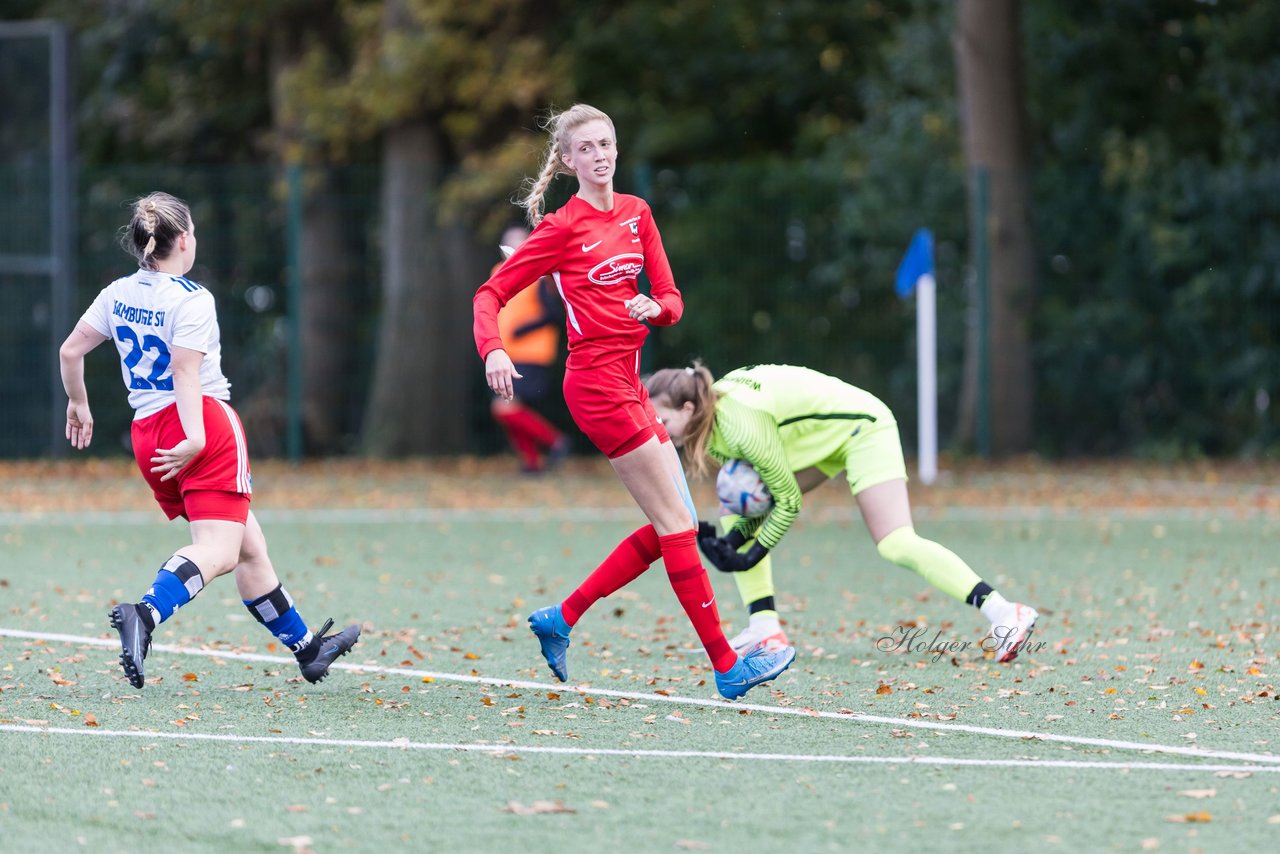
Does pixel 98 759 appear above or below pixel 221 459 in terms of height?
below

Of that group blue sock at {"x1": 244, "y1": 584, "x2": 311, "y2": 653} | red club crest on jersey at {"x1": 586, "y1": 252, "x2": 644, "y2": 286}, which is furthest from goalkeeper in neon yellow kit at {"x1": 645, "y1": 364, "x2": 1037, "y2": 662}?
blue sock at {"x1": 244, "y1": 584, "x2": 311, "y2": 653}

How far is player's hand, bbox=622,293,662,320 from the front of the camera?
20.0 ft

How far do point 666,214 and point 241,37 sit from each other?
609 centimetres

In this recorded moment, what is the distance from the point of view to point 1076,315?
1900 centimetres

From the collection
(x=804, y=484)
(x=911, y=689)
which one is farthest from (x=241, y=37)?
(x=911, y=689)

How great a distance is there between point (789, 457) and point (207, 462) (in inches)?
90.6

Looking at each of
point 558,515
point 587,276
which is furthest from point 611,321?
point 558,515

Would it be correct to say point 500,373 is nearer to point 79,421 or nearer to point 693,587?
point 693,587

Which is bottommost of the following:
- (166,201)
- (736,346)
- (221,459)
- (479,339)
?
(736,346)

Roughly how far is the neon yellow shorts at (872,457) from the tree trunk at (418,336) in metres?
11.9

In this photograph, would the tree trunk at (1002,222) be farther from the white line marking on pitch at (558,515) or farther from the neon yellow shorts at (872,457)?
the neon yellow shorts at (872,457)

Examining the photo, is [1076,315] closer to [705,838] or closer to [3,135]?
[3,135]

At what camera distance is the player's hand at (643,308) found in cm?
610

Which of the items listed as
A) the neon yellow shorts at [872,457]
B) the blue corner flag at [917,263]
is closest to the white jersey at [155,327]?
the neon yellow shorts at [872,457]
